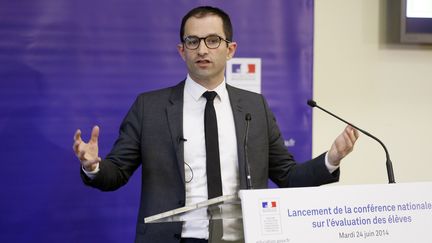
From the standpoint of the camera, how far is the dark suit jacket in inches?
69.9

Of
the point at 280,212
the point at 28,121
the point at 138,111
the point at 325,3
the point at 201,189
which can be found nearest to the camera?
the point at 280,212

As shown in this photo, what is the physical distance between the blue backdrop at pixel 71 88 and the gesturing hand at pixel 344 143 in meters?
1.37

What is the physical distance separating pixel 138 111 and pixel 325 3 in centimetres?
171

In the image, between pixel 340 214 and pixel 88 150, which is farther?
pixel 88 150

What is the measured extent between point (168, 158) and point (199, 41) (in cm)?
47

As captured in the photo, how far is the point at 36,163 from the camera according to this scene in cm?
266

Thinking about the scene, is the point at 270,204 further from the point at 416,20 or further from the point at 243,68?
the point at 416,20

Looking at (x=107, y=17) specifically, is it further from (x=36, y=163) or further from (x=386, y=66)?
(x=386, y=66)

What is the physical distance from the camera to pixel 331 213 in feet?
4.13

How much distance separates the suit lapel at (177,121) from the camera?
5.96ft

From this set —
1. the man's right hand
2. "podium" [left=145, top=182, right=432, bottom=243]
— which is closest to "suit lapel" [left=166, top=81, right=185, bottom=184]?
the man's right hand

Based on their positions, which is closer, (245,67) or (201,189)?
(201,189)

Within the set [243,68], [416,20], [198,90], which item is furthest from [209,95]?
[416,20]

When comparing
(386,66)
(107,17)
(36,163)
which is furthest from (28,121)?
(386,66)
